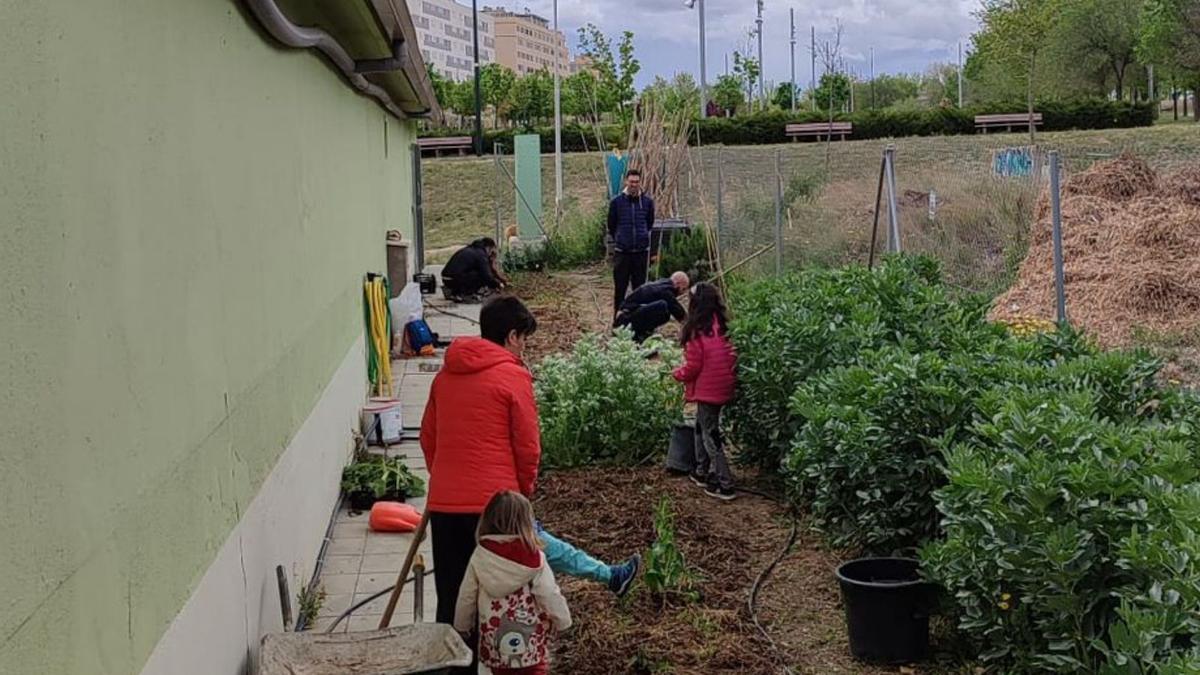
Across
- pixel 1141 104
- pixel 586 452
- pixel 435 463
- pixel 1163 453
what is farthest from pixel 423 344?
pixel 1141 104

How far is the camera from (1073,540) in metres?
3.95

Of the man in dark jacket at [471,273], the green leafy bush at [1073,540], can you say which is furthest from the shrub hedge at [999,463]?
the man in dark jacket at [471,273]

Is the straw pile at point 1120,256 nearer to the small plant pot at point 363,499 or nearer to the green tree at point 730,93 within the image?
the small plant pot at point 363,499

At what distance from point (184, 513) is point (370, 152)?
8944mm

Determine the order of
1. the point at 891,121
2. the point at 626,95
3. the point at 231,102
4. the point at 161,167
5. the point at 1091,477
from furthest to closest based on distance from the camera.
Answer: the point at 626,95 < the point at 891,121 < the point at 231,102 < the point at 1091,477 < the point at 161,167

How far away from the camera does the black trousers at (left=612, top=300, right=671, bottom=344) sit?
12844 mm

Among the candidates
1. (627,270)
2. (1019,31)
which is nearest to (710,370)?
(627,270)

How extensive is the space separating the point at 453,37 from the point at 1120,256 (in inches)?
5115

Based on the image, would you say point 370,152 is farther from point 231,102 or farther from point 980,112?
point 980,112

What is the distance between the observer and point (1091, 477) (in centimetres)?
404

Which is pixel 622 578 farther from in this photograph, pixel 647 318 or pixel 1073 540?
pixel 647 318

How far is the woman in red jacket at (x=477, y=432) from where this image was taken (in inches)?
194

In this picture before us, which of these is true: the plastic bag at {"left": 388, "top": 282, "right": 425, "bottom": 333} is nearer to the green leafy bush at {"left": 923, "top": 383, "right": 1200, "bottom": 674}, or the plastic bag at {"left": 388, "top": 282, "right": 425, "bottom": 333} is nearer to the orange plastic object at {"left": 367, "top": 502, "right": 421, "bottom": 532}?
the orange plastic object at {"left": 367, "top": 502, "right": 421, "bottom": 532}

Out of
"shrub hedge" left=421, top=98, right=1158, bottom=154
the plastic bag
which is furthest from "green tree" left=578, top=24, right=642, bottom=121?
the plastic bag
